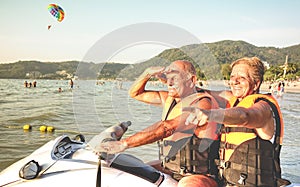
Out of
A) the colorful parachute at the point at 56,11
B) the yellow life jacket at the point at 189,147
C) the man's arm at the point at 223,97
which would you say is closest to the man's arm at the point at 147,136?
the yellow life jacket at the point at 189,147

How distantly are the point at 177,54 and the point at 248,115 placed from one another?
0.60 meters

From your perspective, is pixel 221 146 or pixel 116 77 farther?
pixel 221 146

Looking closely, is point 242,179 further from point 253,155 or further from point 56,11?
point 56,11

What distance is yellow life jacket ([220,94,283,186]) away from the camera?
2363 mm

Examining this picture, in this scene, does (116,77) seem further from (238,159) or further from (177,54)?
(238,159)

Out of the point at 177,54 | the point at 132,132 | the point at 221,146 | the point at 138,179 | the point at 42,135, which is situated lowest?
the point at 42,135

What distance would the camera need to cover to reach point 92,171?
93.0 inches

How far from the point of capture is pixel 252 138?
2.37 m

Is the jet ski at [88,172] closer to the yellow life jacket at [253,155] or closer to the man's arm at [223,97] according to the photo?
the yellow life jacket at [253,155]

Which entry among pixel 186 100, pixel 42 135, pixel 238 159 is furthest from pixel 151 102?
pixel 42 135

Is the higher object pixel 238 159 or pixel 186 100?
pixel 186 100

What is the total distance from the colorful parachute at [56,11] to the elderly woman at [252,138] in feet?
61.2

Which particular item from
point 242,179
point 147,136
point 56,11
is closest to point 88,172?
point 147,136

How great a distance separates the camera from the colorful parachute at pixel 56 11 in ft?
65.2
